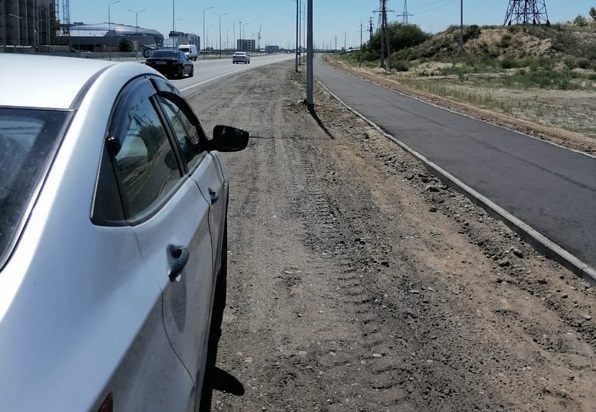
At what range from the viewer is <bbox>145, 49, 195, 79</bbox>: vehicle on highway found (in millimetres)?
39125

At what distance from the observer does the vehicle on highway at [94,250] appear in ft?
5.51

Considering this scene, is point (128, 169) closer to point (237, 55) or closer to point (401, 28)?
point (237, 55)

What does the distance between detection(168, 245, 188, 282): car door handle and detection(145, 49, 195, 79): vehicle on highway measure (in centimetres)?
3720

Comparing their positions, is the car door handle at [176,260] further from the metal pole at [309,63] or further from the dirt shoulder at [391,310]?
the metal pole at [309,63]

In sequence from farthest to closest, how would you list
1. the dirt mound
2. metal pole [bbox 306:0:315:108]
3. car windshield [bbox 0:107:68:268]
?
1. the dirt mound
2. metal pole [bbox 306:0:315:108]
3. car windshield [bbox 0:107:68:268]

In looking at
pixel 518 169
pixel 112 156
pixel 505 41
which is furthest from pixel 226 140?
pixel 505 41

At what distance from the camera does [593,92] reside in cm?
4075

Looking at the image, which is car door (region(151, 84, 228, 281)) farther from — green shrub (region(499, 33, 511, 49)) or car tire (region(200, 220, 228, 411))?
green shrub (region(499, 33, 511, 49))

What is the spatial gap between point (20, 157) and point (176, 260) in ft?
2.04

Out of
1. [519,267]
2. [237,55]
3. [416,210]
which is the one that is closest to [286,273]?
[519,267]

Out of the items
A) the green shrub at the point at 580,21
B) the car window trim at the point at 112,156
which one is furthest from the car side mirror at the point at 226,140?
the green shrub at the point at 580,21

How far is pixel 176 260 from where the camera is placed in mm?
2570

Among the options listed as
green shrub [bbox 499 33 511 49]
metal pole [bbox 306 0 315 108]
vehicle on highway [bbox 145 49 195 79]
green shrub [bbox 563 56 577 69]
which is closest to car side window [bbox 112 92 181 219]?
metal pole [bbox 306 0 315 108]

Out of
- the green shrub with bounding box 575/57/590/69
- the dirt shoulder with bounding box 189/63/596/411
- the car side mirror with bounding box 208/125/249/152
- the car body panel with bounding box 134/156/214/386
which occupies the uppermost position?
the green shrub with bounding box 575/57/590/69
